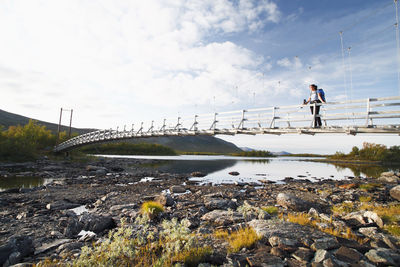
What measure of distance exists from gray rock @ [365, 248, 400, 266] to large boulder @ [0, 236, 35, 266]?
7157 mm

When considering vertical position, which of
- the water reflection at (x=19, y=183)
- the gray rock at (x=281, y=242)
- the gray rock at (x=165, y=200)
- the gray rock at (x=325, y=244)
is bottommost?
the water reflection at (x=19, y=183)

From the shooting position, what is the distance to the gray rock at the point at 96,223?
6145 millimetres

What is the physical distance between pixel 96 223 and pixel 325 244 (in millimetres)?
6244

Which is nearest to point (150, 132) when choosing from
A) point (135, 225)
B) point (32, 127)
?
point (135, 225)

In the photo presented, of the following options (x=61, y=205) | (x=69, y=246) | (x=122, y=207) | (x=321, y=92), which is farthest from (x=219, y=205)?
(x=321, y=92)

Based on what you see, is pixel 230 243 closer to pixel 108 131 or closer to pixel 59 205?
pixel 59 205

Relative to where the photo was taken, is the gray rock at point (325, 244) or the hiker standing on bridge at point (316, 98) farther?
the hiker standing on bridge at point (316, 98)

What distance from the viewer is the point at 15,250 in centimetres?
444

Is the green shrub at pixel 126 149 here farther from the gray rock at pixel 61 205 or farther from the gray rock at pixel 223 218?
the gray rock at pixel 223 218

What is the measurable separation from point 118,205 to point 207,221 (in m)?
4.30

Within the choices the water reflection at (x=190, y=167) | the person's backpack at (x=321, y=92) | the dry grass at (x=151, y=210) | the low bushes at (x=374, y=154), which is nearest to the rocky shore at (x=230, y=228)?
the dry grass at (x=151, y=210)

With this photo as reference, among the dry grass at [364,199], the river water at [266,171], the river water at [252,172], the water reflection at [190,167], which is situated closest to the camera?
the dry grass at [364,199]

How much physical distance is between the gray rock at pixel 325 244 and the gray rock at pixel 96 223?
5.76 meters

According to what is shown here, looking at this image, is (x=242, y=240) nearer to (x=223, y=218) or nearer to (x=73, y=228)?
(x=223, y=218)
